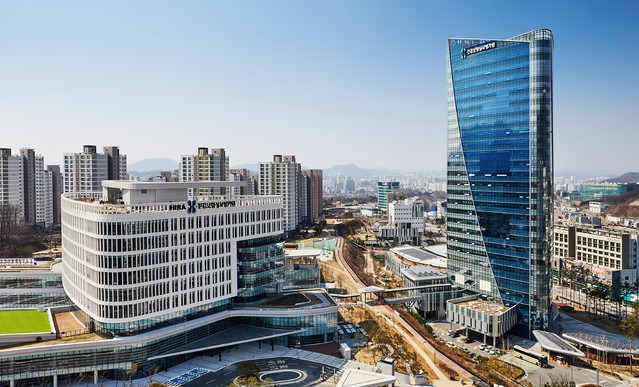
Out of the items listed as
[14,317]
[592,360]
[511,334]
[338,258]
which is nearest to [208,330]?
[14,317]

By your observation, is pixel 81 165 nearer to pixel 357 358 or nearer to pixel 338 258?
pixel 338 258

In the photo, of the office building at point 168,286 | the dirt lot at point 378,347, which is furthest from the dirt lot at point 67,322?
the dirt lot at point 378,347

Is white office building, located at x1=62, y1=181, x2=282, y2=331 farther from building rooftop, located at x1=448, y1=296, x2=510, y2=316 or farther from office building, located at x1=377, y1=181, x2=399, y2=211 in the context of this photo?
office building, located at x1=377, y1=181, x2=399, y2=211

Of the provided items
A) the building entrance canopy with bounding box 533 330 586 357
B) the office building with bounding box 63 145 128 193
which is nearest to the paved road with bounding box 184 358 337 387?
the building entrance canopy with bounding box 533 330 586 357

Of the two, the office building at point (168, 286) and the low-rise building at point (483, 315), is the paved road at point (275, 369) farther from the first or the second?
the low-rise building at point (483, 315)

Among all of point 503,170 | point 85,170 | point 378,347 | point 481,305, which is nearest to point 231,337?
point 378,347

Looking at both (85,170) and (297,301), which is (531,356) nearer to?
(297,301)
